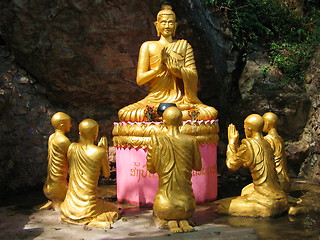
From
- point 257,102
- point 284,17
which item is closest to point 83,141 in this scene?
point 257,102

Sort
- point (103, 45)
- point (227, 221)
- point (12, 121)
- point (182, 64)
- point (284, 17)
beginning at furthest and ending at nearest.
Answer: point (284, 17) → point (103, 45) → point (12, 121) → point (182, 64) → point (227, 221)

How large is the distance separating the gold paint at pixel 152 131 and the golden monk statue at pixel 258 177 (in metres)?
0.76

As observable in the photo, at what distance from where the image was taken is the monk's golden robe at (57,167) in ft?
16.7

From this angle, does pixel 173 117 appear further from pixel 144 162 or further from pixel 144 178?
pixel 144 178

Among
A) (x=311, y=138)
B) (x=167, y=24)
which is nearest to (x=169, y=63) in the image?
(x=167, y=24)

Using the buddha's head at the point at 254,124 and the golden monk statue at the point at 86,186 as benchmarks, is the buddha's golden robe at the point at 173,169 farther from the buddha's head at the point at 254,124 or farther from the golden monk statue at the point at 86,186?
the buddha's head at the point at 254,124

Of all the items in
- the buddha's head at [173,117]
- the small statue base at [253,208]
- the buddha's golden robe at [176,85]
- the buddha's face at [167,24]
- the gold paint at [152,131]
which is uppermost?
the buddha's face at [167,24]

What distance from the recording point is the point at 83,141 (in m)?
4.69

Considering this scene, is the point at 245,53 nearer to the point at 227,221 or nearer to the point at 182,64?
the point at 182,64

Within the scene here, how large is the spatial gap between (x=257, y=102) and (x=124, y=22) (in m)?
3.31

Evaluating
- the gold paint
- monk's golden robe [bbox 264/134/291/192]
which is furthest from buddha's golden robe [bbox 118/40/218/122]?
monk's golden robe [bbox 264/134/291/192]

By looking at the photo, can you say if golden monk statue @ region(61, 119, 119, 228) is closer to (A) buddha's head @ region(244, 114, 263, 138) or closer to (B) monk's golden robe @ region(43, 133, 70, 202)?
(B) monk's golden robe @ region(43, 133, 70, 202)

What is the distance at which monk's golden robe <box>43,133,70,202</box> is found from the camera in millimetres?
5094

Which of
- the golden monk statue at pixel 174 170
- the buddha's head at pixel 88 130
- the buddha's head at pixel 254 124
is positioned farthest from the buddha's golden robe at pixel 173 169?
the buddha's head at pixel 254 124
